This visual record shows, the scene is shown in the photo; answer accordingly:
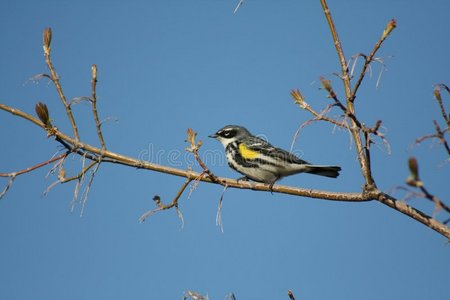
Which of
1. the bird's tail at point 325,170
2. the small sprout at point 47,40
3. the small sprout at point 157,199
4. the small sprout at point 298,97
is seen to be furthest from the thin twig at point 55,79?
the bird's tail at point 325,170

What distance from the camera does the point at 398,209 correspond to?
4129 mm

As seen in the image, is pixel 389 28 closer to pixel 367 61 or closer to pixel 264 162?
pixel 367 61

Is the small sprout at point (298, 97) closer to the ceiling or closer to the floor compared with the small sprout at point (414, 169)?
closer to the ceiling

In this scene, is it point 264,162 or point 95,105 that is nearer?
point 95,105

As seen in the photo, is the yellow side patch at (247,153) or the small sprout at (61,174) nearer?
the small sprout at (61,174)

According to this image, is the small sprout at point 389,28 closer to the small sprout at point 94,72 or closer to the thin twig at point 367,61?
the thin twig at point 367,61

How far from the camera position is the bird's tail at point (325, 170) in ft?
30.4

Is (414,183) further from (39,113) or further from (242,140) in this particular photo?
(242,140)

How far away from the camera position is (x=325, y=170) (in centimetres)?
959

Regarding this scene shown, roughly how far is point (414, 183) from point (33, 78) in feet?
14.3

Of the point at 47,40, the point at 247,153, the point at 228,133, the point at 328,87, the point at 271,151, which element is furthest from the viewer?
the point at 228,133

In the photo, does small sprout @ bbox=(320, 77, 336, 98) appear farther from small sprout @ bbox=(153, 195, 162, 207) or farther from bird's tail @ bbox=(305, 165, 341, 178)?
bird's tail @ bbox=(305, 165, 341, 178)

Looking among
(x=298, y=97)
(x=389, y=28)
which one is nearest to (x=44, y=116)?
(x=298, y=97)

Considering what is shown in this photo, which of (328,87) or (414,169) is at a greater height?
(328,87)
